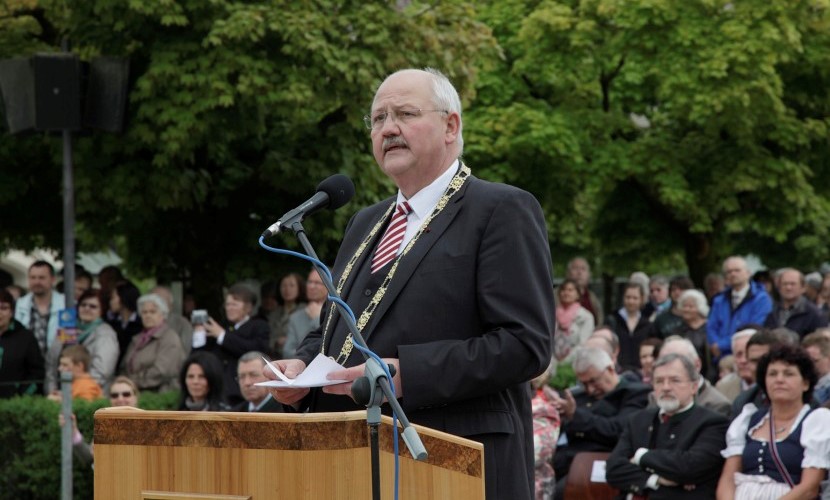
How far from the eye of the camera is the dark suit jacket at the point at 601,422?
9.53 metres

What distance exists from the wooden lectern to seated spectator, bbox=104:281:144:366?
9.15m

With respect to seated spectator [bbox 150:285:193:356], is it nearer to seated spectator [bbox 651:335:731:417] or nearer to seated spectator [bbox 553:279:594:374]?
seated spectator [bbox 553:279:594:374]

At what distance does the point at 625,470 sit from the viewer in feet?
28.5

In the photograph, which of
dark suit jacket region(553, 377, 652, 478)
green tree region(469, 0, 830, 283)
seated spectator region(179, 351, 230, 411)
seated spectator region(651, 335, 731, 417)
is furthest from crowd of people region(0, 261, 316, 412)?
green tree region(469, 0, 830, 283)

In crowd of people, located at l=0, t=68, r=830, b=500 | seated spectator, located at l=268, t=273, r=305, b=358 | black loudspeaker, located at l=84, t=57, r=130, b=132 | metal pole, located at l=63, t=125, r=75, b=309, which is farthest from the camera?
seated spectator, located at l=268, t=273, r=305, b=358

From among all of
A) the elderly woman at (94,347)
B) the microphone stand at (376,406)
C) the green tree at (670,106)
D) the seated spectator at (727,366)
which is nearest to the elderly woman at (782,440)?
the seated spectator at (727,366)

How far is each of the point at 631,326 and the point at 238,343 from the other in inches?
183

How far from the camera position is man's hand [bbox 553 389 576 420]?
952 centimetres

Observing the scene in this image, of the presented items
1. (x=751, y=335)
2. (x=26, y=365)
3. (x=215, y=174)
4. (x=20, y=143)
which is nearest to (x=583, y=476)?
(x=751, y=335)

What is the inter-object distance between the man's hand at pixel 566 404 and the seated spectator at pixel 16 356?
15.6 feet

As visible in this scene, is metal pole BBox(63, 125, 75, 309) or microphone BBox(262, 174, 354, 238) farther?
metal pole BBox(63, 125, 75, 309)

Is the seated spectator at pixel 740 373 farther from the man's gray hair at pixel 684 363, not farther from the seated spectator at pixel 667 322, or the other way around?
the seated spectator at pixel 667 322

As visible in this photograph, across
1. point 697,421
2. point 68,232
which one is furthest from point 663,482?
point 68,232

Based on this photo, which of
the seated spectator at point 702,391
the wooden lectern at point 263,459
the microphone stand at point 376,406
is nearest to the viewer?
the microphone stand at point 376,406
